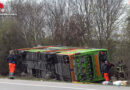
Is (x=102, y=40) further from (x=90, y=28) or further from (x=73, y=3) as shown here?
(x=73, y=3)

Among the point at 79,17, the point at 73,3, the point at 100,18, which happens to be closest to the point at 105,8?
the point at 100,18

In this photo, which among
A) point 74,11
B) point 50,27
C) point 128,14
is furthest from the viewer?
point 50,27

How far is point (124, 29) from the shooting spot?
1766cm

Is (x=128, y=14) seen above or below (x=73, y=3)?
below

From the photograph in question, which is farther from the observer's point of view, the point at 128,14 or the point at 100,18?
the point at 100,18

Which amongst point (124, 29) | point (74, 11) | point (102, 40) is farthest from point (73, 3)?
point (124, 29)

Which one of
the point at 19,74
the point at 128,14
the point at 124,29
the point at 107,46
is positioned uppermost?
the point at 128,14

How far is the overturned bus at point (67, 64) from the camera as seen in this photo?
12977 mm

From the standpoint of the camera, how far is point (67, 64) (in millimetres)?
13125

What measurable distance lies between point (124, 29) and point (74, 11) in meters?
7.01

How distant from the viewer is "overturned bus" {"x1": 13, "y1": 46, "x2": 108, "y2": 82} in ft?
42.6

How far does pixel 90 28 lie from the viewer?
21.3 metres

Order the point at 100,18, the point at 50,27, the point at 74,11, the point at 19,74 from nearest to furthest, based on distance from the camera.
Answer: the point at 19,74 → the point at 100,18 → the point at 74,11 → the point at 50,27

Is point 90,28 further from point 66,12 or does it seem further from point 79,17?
point 66,12
